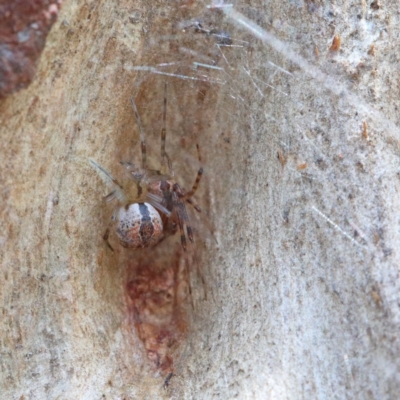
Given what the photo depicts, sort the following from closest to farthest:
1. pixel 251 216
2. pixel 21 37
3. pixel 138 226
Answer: pixel 21 37
pixel 251 216
pixel 138 226

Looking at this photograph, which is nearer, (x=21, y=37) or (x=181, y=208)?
(x=21, y=37)

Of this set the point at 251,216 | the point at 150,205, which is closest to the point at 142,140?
the point at 150,205

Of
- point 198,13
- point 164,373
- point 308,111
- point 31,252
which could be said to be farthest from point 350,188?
point 31,252

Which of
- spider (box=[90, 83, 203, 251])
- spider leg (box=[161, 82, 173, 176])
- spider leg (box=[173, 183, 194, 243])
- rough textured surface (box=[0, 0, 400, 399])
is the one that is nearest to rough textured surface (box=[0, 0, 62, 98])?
rough textured surface (box=[0, 0, 400, 399])

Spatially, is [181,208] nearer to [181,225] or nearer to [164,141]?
[181,225]

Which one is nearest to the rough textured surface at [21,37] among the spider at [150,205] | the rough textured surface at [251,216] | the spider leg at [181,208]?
the rough textured surface at [251,216]

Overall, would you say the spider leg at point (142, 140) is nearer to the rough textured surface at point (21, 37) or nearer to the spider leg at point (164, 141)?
the spider leg at point (164, 141)

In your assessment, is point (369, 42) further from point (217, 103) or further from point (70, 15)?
point (70, 15)

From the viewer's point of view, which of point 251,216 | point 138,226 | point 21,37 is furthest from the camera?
point 138,226
